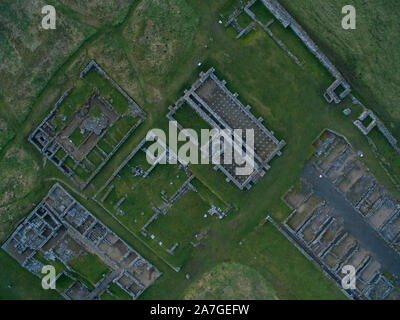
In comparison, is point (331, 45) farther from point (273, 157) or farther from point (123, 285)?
point (123, 285)

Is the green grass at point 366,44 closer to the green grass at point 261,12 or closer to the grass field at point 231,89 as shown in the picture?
the grass field at point 231,89

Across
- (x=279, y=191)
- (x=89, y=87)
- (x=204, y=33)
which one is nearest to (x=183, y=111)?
(x=204, y=33)

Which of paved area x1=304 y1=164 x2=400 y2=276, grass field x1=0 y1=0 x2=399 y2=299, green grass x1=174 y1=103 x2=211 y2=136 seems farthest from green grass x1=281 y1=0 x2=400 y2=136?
green grass x1=174 y1=103 x2=211 y2=136

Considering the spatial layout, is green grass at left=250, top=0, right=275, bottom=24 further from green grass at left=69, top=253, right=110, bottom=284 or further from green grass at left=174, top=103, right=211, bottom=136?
green grass at left=69, top=253, right=110, bottom=284

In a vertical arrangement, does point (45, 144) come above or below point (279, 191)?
below

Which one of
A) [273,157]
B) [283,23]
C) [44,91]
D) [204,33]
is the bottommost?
[44,91]
